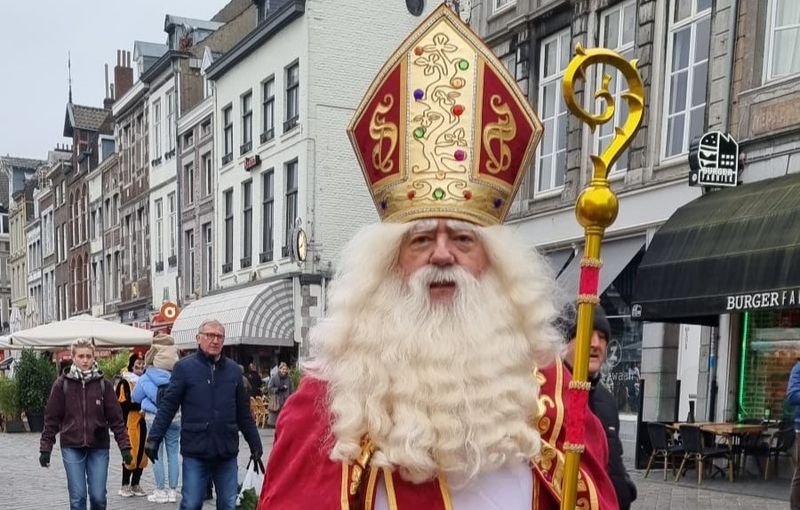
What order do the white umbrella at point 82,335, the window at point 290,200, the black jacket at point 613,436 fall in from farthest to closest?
1. the window at point 290,200
2. the white umbrella at point 82,335
3. the black jacket at point 613,436

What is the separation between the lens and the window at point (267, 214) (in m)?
23.4

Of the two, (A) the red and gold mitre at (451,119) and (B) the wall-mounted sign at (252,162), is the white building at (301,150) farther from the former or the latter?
(A) the red and gold mitre at (451,119)

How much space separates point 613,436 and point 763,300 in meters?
5.90

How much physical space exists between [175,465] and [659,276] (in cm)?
631

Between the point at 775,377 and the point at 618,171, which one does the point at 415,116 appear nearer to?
the point at 775,377

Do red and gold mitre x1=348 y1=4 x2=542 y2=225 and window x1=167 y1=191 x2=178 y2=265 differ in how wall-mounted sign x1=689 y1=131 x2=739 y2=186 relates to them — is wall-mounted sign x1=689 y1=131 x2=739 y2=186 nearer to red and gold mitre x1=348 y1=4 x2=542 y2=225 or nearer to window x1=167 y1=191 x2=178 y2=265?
red and gold mitre x1=348 y1=4 x2=542 y2=225

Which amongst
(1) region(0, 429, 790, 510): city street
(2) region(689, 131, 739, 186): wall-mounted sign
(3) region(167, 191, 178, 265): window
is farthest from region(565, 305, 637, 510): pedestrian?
(3) region(167, 191, 178, 265): window

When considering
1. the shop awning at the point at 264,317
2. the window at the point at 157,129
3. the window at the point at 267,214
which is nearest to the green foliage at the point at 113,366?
the shop awning at the point at 264,317

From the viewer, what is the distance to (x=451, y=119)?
253 cm

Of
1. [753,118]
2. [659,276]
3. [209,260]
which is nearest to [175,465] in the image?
[659,276]

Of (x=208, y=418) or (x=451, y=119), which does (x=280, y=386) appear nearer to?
(x=208, y=418)

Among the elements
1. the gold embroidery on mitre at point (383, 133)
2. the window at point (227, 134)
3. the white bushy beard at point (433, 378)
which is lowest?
the white bushy beard at point (433, 378)

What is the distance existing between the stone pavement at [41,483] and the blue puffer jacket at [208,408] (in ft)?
6.57

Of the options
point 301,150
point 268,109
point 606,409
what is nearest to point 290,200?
point 301,150
